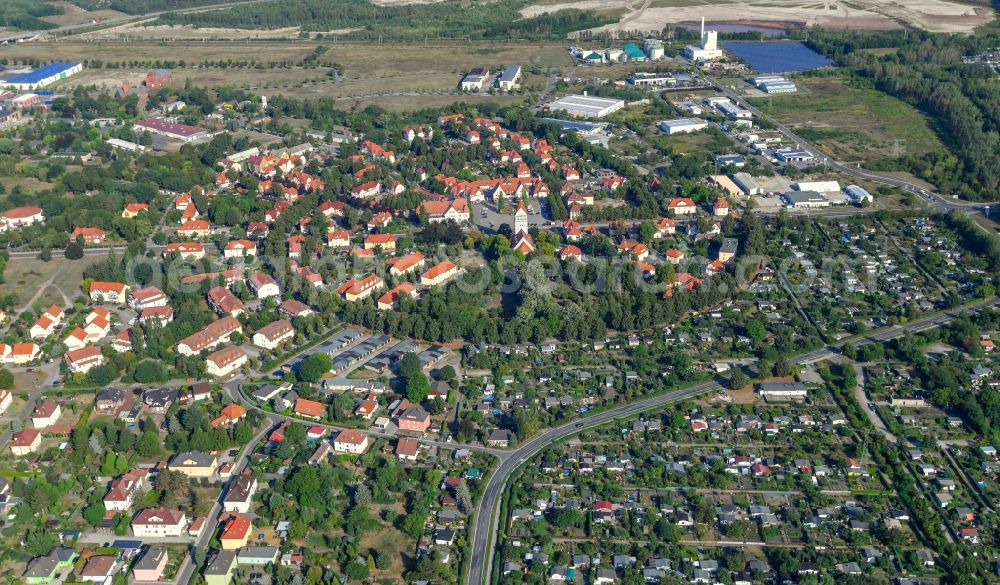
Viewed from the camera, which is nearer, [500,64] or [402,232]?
[402,232]

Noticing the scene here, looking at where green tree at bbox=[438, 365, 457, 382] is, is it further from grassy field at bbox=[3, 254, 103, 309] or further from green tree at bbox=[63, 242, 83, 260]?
green tree at bbox=[63, 242, 83, 260]

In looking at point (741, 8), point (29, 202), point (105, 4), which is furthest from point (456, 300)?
point (105, 4)

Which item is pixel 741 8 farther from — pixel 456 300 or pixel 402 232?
pixel 456 300

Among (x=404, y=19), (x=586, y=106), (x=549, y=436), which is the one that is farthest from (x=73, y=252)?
(x=404, y=19)

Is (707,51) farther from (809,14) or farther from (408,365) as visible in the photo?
(408,365)

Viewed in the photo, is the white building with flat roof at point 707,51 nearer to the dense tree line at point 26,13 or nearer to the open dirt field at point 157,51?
the open dirt field at point 157,51

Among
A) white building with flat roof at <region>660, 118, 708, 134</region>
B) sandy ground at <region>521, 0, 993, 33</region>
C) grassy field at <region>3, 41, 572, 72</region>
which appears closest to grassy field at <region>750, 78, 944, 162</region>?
white building with flat roof at <region>660, 118, 708, 134</region>
